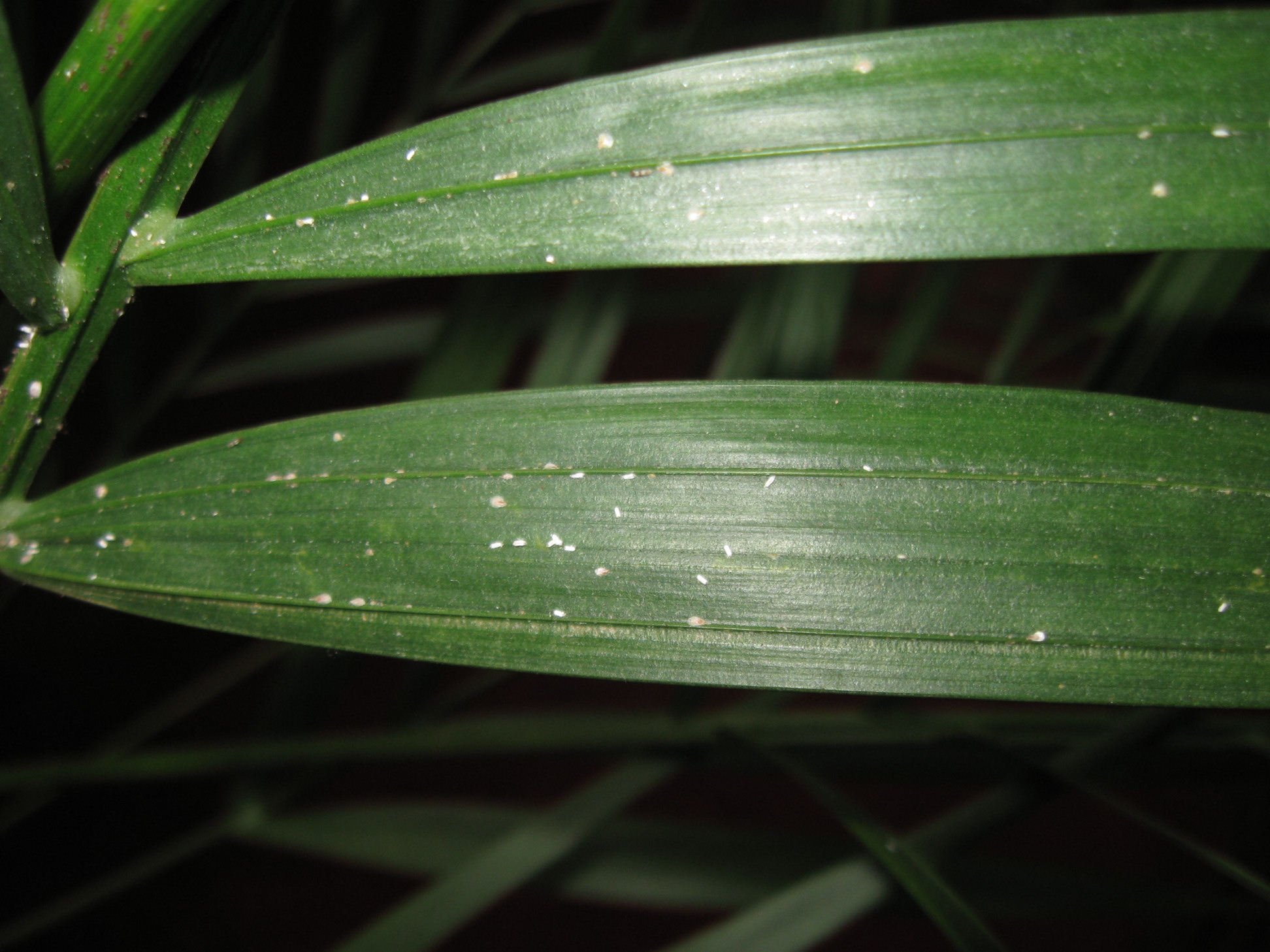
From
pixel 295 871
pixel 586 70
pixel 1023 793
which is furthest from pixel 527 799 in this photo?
pixel 586 70

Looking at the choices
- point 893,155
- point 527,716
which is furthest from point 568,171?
point 527,716

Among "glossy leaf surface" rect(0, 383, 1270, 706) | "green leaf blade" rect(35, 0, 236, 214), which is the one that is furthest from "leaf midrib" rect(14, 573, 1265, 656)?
"green leaf blade" rect(35, 0, 236, 214)

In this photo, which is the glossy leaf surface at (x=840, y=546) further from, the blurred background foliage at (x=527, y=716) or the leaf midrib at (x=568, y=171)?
the blurred background foliage at (x=527, y=716)

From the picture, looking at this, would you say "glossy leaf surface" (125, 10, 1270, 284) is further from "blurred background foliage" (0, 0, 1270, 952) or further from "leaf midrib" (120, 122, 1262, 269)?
"blurred background foliage" (0, 0, 1270, 952)

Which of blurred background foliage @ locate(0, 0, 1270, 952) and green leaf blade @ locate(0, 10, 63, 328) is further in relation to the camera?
blurred background foliage @ locate(0, 0, 1270, 952)

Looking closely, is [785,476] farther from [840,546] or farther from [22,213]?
[22,213]

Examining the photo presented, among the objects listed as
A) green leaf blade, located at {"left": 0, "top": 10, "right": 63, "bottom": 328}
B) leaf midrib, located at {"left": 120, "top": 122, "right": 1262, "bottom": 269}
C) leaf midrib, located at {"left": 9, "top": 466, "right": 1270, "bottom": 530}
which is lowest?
leaf midrib, located at {"left": 9, "top": 466, "right": 1270, "bottom": 530}

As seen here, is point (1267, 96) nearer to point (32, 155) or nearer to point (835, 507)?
point (835, 507)
